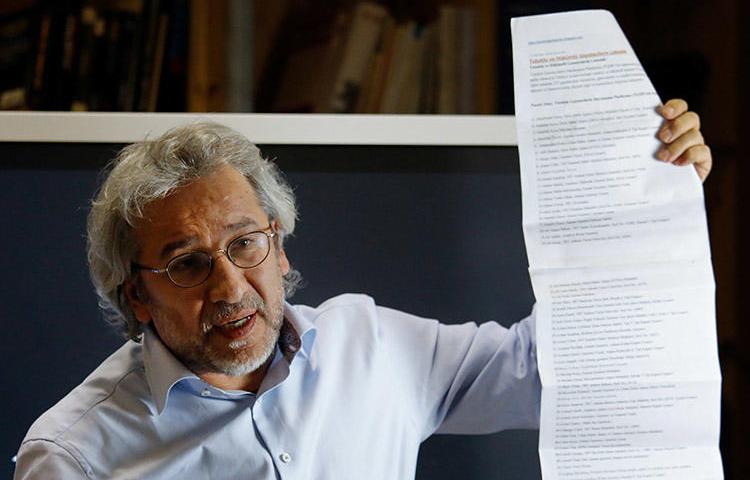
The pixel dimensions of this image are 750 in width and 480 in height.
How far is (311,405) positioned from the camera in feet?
4.67

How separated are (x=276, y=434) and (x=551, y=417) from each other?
38 cm

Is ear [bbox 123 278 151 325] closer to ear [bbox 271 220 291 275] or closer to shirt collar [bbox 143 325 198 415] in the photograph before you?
shirt collar [bbox 143 325 198 415]

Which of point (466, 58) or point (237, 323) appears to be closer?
point (237, 323)

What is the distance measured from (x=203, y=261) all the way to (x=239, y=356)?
138 millimetres

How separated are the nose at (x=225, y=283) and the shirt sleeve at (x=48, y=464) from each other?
28 cm

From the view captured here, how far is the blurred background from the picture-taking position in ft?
5.95

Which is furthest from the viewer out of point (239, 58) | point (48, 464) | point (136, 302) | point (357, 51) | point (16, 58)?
point (239, 58)

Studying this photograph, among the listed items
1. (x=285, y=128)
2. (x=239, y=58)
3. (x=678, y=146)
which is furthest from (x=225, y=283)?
(x=239, y=58)

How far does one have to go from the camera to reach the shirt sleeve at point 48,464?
130 centimetres

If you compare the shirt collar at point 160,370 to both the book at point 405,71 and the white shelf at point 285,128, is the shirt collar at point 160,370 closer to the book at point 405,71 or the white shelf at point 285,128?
the white shelf at point 285,128

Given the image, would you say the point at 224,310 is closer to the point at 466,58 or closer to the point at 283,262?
the point at 283,262

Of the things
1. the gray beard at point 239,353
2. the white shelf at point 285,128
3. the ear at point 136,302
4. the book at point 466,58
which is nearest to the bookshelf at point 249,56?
the book at point 466,58

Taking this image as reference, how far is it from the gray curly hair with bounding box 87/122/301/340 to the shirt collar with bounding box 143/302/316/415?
0.04 m

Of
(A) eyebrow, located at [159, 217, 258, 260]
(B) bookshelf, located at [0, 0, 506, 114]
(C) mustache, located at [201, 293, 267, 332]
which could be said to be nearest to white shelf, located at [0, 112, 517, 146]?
(A) eyebrow, located at [159, 217, 258, 260]
